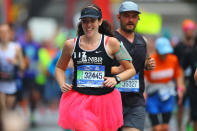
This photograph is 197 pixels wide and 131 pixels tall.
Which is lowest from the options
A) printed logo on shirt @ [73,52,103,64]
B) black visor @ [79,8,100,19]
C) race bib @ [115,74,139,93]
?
race bib @ [115,74,139,93]

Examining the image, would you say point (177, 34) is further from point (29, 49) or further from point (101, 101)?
point (101, 101)

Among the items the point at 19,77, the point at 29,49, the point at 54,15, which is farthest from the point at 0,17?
the point at 54,15

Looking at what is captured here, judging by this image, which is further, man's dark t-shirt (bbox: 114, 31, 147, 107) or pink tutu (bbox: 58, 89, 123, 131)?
man's dark t-shirt (bbox: 114, 31, 147, 107)

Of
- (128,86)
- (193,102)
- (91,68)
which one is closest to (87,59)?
(91,68)

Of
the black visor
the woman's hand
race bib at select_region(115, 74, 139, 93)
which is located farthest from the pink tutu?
the black visor

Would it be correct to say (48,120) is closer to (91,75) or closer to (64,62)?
(64,62)

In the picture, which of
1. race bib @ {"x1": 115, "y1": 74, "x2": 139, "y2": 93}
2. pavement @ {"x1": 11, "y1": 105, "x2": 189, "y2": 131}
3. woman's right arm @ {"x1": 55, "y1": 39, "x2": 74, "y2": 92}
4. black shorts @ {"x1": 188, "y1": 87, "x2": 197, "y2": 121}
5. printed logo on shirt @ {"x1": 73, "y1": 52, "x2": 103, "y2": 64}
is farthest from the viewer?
pavement @ {"x1": 11, "y1": 105, "x2": 189, "y2": 131}

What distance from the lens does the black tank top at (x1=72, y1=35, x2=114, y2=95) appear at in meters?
5.91

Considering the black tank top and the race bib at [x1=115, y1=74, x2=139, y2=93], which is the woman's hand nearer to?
the black tank top

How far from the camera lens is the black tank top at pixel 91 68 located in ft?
19.4

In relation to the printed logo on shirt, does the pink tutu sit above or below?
below

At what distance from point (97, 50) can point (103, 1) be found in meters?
12.4

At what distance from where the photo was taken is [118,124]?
6062 mm

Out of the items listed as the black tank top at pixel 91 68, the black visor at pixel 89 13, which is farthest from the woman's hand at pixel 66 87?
the black visor at pixel 89 13
